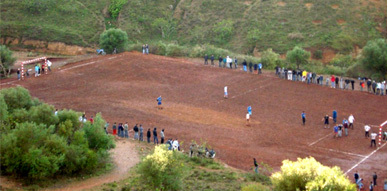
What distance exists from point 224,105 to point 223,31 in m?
29.9

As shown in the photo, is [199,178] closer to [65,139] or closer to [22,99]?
[65,139]

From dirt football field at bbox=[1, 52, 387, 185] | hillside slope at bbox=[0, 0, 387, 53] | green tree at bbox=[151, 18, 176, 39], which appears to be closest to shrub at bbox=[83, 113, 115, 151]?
dirt football field at bbox=[1, 52, 387, 185]

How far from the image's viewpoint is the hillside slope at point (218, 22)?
224ft

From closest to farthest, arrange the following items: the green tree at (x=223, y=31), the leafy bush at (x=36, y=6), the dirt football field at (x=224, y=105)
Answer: the dirt football field at (x=224, y=105) → the green tree at (x=223, y=31) → the leafy bush at (x=36, y=6)

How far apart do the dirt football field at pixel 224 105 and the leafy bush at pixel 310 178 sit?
12826mm

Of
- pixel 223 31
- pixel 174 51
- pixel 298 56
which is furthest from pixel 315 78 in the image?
pixel 223 31

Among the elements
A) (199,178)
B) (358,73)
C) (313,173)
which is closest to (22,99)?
(199,178)

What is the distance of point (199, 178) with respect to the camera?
29406 mm

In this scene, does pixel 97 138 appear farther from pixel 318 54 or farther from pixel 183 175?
pixel 318 54

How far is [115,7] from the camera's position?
77188 millimetres

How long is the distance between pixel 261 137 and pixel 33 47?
126ft

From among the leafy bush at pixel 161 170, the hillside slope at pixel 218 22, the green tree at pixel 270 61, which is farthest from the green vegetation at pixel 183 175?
the hillside slope at pixel 218 22

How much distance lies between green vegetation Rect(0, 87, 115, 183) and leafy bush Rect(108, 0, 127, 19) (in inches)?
1722

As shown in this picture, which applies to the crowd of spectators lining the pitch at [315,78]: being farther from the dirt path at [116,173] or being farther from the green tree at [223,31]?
the dirt path at [116,173]
